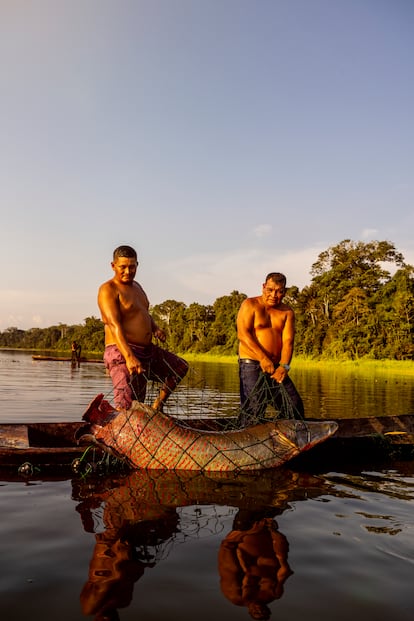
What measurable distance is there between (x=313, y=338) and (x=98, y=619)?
4823cm

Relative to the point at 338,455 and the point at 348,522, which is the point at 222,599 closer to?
the point at 348,522

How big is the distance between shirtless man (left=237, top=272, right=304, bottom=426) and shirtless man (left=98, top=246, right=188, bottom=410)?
901 mm

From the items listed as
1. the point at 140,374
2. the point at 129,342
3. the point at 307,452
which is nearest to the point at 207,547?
the point at 140,374

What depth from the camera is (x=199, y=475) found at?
5.34m

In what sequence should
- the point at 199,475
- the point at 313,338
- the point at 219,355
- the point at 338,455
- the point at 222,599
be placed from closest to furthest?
the point at 222,599 < the point at 199,475 < the point at 338,455 < the point at 313,338 < the point at 219,355

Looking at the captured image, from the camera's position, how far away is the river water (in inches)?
102

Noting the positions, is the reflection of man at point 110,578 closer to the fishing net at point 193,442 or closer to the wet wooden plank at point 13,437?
the fishing net at point 193,442

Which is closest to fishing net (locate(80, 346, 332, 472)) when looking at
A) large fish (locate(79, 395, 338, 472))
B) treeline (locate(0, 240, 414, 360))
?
large fish (locate(79, 395, 338, 472))

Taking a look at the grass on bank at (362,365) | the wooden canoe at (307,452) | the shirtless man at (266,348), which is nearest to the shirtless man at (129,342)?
the wooden canoe at (307,452)

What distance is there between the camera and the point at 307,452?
6516 millimetres

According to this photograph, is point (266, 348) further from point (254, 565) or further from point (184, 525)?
point (254, 565)

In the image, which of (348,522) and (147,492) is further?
(147,492)

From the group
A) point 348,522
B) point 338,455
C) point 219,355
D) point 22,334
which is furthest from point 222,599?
point 22,334

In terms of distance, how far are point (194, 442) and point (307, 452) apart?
184 cm
